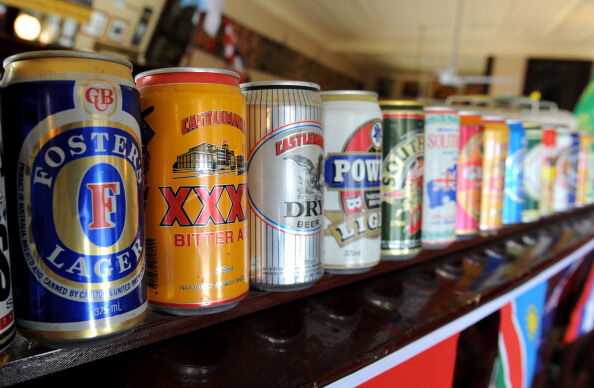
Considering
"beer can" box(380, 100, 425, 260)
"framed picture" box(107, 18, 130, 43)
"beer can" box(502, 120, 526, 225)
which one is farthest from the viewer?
"framed picture" box(107, 18, 130, 43)

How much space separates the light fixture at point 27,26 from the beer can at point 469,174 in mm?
1781

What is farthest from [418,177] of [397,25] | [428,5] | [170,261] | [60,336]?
[397,25]

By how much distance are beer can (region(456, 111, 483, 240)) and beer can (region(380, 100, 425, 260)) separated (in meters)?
0.23

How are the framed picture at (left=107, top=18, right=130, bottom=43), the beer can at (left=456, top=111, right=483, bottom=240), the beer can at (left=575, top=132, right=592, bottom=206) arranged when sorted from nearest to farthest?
the beer can at (left=456, top=111, right=483, bottom=240) → the beer can at (left=575, top=132, right=592, bottom=206) → the framed picture at (left=107, top=18, right=130, bottom=43)

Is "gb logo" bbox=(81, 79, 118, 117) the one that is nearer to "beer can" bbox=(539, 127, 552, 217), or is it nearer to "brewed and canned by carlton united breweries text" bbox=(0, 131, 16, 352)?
"brewed and canned by carlton united breweries text" bbox=(0, 131, 16, 352)

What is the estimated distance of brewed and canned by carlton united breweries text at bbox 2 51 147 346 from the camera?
44cm

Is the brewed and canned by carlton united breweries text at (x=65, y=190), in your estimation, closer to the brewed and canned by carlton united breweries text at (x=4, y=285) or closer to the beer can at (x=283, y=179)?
the brewed and canned by carlton united breweries text at (x=4, y=285)

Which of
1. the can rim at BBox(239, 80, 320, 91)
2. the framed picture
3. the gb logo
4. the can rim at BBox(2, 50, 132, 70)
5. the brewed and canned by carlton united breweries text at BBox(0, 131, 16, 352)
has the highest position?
the framed picture

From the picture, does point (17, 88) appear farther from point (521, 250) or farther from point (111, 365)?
point (521, 250)

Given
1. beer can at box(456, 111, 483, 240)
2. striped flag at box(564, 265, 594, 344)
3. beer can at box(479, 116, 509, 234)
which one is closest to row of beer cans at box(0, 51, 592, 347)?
beer can at box(456, 111, 483, 240)

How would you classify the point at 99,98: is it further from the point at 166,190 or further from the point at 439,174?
the point at 439,174

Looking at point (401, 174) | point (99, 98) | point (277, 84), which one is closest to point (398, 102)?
point (401, 174)

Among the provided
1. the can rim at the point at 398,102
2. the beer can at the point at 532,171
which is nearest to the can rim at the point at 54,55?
the can rim at the point at 398,102

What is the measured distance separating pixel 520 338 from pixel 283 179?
822mm
